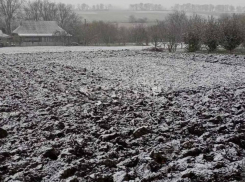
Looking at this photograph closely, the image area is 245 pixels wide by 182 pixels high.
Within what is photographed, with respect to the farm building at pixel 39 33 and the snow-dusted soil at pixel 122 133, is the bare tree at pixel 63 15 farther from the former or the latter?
the snow-dusted soil at pixel 122 133

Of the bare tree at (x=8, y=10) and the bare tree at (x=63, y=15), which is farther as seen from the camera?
the bare tree at (x=63, y=15)

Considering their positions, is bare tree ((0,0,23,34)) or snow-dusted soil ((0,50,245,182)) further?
bare tree ((0,0,23,34))

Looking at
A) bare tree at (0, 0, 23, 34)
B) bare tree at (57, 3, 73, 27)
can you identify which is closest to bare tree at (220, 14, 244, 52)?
bare tree at (57, 3, 73, 27)

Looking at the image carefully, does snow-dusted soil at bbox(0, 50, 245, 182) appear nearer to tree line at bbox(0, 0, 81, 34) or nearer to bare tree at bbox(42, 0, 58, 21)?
tree line at bbox(0, 0, 81, 34)

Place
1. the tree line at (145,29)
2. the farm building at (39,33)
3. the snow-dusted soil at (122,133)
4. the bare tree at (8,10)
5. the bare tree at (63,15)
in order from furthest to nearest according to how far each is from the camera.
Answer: the bare tree at (63,15) → the bare tree at (8,10) → the farm building at (39,33) → the tree line at (145,29) → the snow-dusted soil at (122,133)

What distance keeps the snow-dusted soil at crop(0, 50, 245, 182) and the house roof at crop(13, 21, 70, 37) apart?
46993 mm

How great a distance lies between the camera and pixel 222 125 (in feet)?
17.2

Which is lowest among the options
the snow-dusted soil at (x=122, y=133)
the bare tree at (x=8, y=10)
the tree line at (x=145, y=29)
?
the snow-dusted soil at (x=122, y=133)

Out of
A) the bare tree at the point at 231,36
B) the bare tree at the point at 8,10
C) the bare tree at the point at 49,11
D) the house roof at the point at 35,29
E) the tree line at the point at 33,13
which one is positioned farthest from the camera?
the bare tree at the point at 49,11

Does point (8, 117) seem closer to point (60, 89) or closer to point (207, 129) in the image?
point (60, 89)

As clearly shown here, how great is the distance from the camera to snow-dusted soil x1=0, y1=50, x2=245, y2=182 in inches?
143

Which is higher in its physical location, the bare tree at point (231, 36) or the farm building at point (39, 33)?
the farm building at point (39, 33)

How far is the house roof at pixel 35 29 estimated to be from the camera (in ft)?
173

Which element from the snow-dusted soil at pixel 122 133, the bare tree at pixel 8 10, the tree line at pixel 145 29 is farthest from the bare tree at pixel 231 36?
the bare tree at pixel 8 10
